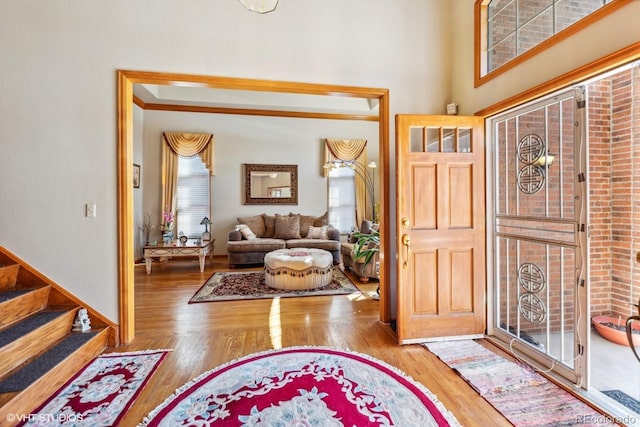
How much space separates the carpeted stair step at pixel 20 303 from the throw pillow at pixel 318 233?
4.39 m

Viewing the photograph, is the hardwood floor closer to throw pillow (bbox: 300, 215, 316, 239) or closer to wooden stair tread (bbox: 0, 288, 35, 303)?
wooden stair tread (bbox: 0, 288, 35, 303)

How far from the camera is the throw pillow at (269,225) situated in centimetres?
645

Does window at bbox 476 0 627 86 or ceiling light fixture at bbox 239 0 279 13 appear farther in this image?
window at bbox 476 0 627 86

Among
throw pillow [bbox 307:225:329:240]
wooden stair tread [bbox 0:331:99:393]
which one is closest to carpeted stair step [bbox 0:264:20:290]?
wooden stair tread [bbox 0:331:99:393]

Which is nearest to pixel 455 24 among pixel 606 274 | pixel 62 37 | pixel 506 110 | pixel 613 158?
pixel 506 110

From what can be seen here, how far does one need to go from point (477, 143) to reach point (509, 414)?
85.5 inches

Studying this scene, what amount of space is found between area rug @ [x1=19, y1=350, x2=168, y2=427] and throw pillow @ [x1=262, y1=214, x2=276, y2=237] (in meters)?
4.08

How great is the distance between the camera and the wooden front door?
8.46 ft

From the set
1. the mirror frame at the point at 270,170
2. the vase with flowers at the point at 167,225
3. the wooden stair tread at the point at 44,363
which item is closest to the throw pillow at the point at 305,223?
the mirror frame at the point at 270,170

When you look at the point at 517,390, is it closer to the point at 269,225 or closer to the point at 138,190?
the point at 269,225

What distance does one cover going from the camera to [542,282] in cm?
235

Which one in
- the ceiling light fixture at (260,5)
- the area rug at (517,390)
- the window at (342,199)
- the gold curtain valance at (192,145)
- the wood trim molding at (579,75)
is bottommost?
the area rug at (517,390)

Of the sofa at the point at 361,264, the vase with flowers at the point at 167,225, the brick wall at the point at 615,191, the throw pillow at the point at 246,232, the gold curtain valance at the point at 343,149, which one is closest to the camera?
the brick wall at the point at 615,191

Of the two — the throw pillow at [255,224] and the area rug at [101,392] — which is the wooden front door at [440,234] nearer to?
the area rug at [101,392]
